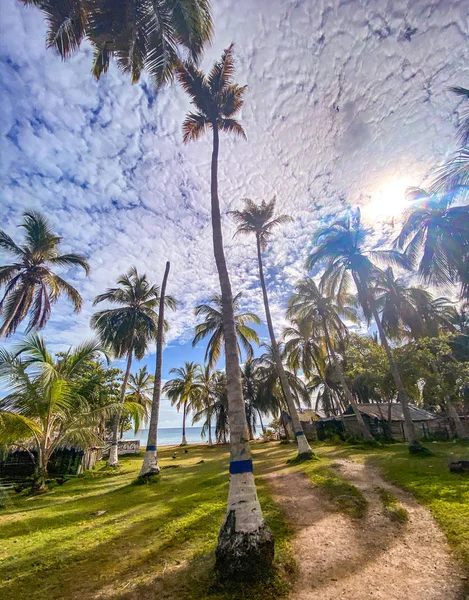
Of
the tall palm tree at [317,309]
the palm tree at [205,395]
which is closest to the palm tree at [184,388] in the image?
the palm tree at [205,395]

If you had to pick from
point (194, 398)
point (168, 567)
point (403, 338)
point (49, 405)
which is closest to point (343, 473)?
point (168, 567)

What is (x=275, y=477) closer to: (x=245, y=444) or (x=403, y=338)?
(x=245, y=444)

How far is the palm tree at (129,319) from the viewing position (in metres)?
21.8

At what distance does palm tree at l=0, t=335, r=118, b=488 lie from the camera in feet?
34.6

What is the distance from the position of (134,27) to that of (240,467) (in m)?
11.7

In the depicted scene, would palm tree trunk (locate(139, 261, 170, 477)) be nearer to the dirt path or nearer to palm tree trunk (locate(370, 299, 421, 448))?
the dirt path

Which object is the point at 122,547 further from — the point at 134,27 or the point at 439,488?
the point at 134,27

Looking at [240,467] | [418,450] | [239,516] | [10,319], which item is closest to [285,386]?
[418,450]

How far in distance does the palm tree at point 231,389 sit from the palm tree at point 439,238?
1113cm

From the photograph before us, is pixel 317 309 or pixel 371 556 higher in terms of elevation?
pixel 317 309

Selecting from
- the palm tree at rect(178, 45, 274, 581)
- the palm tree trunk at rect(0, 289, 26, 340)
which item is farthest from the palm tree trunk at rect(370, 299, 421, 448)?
the palm tree trunk at rect(0, 289, 26, 340)

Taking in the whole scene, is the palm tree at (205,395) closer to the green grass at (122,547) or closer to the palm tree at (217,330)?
the palm tree at (217,330)

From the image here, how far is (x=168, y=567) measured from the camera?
4.68 m

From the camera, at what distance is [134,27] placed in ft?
27.5
